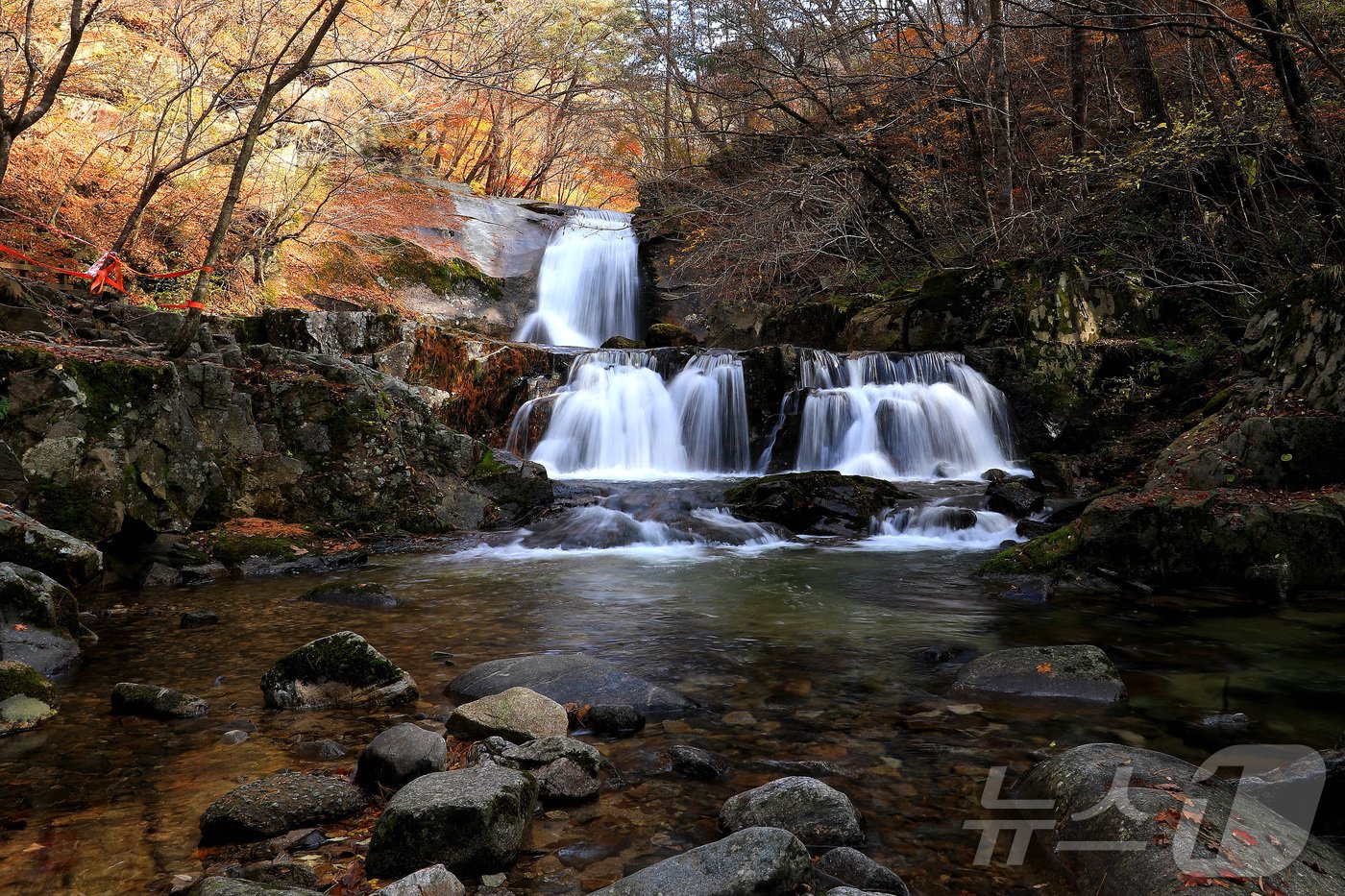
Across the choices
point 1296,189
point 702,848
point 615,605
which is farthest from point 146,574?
point 1296,189

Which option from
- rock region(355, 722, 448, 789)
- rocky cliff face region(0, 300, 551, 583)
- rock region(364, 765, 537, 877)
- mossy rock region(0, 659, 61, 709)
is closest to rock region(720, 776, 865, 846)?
rock region(364, 765, 537, 877)

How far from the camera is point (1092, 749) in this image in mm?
3006

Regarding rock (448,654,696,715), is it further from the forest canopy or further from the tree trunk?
the tree trunk

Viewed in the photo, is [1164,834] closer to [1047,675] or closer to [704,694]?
[1047,675]

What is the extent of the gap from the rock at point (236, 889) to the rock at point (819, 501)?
8.86 m

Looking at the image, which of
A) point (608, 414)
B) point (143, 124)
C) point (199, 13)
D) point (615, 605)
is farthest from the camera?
point (608, 414)

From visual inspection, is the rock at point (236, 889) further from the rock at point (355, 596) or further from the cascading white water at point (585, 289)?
the cascading white water at point (585, 289)

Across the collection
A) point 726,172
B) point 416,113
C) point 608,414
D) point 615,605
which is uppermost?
point 726,172

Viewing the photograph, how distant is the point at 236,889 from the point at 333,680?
2.10 meters

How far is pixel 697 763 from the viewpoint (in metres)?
3.33

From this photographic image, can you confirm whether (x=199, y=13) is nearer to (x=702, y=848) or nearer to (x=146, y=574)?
(x=146, y=574)

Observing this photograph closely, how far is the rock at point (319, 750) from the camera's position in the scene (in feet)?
11.2

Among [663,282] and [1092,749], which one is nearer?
[1092,749]

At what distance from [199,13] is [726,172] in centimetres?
1298
